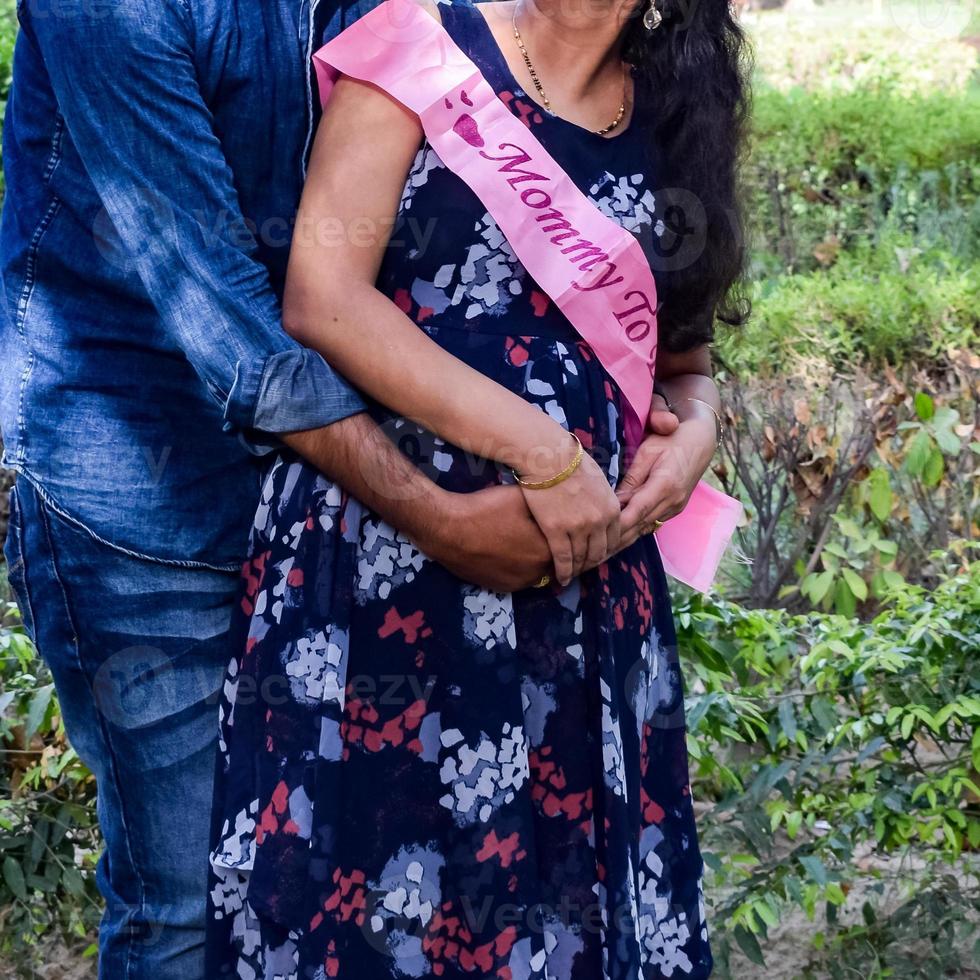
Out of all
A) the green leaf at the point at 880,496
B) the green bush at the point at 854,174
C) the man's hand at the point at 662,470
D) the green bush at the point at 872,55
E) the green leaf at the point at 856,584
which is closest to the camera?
the man's hand at the point at 662,470

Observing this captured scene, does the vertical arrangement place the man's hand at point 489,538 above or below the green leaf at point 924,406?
below

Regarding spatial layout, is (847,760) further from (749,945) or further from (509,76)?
(509,76)

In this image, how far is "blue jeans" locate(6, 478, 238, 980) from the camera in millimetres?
1582

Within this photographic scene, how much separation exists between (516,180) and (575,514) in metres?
0.40

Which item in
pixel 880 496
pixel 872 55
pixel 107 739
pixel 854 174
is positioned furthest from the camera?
pixel 872 55

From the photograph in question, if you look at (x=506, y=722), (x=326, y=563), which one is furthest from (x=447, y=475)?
(x=506, y=722)

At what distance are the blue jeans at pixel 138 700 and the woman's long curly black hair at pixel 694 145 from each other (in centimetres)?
72

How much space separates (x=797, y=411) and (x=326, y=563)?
2.57 meters

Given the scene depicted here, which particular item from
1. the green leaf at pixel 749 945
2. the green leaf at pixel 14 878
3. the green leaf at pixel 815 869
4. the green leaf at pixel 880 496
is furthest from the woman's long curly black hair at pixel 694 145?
the green leaf at pixel 880 496

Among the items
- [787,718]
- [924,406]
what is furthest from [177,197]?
[924,406]

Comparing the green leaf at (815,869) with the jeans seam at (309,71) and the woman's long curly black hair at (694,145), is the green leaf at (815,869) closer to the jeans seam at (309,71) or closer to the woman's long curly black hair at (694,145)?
the woman's long curly black hair at (694,145)

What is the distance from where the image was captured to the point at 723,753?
10.5 feet

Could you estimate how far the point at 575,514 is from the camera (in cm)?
153

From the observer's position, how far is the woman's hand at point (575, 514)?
1529 mm
